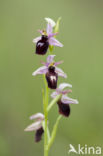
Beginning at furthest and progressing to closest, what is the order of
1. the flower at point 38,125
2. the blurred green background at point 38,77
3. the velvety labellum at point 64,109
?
1. the blurred green background at point 38,77
2. the flower at point 38,125
3. the velvety labellum at point 64,109

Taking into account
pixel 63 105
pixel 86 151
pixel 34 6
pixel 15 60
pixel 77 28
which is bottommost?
pixel 86 151

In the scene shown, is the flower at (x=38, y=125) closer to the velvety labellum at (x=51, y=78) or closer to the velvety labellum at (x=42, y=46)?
the velvety labellum at (x=51, y=78)

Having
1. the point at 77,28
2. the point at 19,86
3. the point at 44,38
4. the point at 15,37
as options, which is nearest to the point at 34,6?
the point at 77,28

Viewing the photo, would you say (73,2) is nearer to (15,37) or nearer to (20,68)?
(15,37)

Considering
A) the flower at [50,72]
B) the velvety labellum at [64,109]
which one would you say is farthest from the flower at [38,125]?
the flower at [50,72]

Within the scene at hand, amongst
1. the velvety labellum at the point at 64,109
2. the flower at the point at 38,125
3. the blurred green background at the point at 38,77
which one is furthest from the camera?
the blurred green background at the point at 38,77

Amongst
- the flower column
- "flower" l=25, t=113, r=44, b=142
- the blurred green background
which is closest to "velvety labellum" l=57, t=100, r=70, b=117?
the flower column

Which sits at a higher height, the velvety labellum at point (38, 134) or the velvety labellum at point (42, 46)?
the velvety labellum at point (42, 46)

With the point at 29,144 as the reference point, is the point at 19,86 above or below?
above

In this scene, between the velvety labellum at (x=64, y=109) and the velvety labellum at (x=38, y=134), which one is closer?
the velvety labellum at (x=64, y=109)
